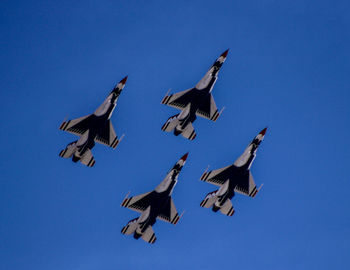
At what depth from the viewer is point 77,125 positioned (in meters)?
72.2

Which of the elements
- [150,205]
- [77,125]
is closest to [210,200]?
[150,205]

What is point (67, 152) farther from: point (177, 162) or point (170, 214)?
point (170, 214)

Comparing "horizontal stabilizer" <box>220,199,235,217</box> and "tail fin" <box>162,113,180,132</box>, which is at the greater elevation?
"tail fin" <box>162,113,180,132</box>

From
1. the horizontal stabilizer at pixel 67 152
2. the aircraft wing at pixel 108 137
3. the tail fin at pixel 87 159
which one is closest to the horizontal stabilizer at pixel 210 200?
the aircraft wing at pixel 108 137

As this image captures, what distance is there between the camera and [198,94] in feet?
240

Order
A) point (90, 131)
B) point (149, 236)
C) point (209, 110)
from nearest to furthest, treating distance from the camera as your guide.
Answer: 1. point (149, 236)
2. point (90, 131)
3. point (209, 110)

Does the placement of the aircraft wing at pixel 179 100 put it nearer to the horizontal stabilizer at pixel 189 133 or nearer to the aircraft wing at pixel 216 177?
the horizontal stabilizer at pixel 189 133

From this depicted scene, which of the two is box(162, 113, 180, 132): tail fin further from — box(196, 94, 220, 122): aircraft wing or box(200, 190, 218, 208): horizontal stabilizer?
box(200, 190, 218, 208): horizontal stabilizer

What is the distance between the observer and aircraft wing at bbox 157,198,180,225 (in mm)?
72625

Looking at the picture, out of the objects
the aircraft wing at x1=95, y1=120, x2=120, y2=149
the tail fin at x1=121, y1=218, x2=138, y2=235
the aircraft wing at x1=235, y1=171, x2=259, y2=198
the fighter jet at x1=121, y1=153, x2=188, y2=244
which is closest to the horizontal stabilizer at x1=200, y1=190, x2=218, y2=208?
the aircraft wing at x1=235, y1=171, x2=259, y2=198

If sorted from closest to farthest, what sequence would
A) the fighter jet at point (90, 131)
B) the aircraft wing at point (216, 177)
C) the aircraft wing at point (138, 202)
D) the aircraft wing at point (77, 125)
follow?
the fighter jet at point (90, 131), the aircraft wing at point (138, 202), the aircraft wing at point (77, 125), the aircraft wing at point (216, 177)

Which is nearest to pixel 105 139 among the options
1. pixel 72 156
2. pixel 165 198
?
pixel 72 156

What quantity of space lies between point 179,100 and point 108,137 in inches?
353

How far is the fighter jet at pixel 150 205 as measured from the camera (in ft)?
231
